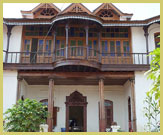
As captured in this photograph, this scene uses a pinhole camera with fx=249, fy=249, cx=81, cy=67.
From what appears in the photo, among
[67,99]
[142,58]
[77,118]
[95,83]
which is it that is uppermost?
[142,58]

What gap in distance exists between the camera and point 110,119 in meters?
15.5

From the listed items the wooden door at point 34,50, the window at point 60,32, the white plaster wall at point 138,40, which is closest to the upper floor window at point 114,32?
the white plaster wall at point 138,40

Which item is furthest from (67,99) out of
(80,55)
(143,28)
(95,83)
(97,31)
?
(143,28)

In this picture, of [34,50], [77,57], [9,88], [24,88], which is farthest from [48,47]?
[9,88]

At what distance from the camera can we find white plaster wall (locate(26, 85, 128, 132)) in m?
15.5

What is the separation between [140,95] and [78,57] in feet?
13.2

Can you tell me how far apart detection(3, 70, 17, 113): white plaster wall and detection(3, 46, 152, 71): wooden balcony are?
1.50ft

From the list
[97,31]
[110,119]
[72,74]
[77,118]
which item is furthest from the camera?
[77,118]

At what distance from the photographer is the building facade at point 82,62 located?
13297 mm

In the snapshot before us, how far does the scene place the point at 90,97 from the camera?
1581 centimetres

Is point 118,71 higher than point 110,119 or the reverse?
higher

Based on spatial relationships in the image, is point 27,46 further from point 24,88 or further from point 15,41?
point 24,88

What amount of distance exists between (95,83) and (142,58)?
346cm

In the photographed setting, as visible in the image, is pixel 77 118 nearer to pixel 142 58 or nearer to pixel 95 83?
pixel 95 83
